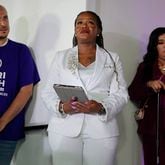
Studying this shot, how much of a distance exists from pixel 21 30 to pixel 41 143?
812 millimetres

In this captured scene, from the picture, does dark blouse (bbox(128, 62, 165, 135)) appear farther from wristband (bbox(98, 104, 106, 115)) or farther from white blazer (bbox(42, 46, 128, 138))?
wristband (bbox(98, 104, 106, 115))

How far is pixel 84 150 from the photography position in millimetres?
2158

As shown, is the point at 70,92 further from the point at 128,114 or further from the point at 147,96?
the point at 128,114

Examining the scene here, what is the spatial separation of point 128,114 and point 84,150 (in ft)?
2.86

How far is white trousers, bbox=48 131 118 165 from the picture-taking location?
2129 millimetres

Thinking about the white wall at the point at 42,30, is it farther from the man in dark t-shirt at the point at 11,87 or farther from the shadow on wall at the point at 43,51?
the man in dark t-shirt at the point at 11,87

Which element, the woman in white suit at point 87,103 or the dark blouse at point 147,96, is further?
the dark blouse at point 147,96

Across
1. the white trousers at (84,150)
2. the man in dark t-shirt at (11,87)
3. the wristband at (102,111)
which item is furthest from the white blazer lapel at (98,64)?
the man in dark t-shirt at (11,87)

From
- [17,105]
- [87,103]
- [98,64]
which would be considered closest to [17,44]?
[17,105]

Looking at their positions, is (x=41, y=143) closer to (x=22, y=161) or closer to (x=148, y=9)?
(x=22, y=161)

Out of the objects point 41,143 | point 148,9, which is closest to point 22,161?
point 41,143

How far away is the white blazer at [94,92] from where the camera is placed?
213 centimetres

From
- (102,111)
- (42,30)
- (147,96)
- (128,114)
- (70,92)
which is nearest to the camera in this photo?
(70,92)

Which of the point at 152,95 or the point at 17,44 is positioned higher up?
the point at 17,44
